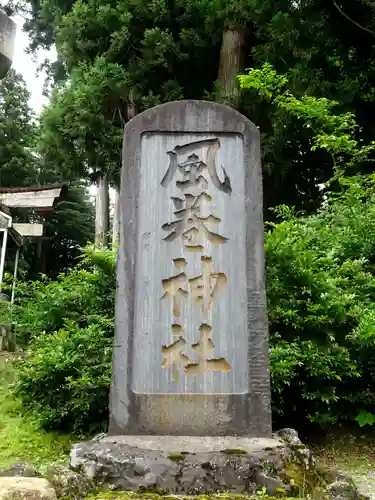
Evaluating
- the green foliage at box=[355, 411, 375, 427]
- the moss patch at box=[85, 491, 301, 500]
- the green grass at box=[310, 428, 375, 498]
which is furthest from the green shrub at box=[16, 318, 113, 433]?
the green foliage at box=[355, 411, 375, 427]

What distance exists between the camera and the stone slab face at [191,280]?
3.26m

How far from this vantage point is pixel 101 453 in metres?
2.84

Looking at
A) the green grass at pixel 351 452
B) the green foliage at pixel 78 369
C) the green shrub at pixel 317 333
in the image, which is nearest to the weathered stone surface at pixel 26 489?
the green foliage at pixel 78 369

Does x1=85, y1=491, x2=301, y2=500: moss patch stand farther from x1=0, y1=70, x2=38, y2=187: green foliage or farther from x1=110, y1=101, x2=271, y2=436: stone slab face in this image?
x1=0, y1=70, x2=38, y2=187: green foliage

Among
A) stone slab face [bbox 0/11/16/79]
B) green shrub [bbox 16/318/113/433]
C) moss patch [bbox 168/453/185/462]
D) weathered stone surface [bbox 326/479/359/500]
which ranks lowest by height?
weathered stone surface [bbox 326/479/359/500]

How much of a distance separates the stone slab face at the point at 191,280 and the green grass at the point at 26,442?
1147 mm

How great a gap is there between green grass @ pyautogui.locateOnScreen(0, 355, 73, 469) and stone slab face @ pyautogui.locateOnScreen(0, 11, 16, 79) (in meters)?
2.85

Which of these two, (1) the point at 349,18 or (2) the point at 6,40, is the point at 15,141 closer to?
(1) the point at 349,18

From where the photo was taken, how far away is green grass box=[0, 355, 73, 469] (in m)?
3.98

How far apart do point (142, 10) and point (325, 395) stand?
24.1ft

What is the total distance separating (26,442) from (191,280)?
2.14 m

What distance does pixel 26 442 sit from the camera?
4.30 m

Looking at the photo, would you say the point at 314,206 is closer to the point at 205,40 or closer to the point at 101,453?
the point at 205,40

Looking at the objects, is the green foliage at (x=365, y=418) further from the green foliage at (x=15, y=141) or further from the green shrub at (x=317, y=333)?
the green foliage at (x=15, y=141)
